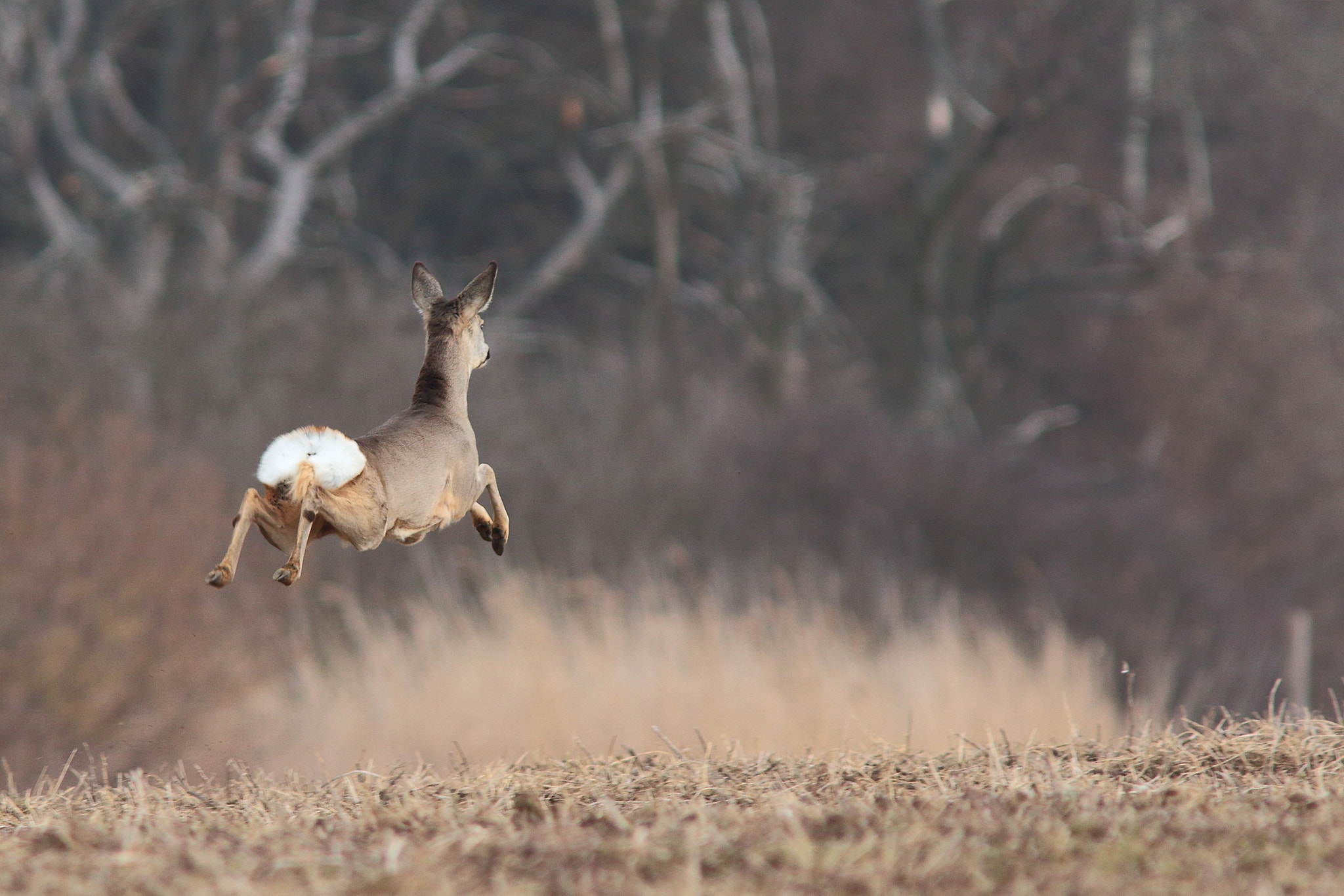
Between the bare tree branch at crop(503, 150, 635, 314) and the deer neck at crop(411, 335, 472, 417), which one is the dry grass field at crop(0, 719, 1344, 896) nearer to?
the deer neck at crop(411, 335, 472, 417)

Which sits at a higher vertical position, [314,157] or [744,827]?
[314,157]

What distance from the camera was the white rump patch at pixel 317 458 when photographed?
272 cm

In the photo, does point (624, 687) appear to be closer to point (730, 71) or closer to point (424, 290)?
point (424, 290)

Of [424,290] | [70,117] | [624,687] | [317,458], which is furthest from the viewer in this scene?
[70,117]

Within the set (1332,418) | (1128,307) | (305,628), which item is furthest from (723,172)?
(305,628)

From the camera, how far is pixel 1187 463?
24.6 meters

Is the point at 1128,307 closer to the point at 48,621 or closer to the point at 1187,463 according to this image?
the point at 1187,463

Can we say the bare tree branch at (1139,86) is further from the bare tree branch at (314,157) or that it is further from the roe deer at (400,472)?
the roe deer at (400,472)

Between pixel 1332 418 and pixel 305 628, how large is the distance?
56.7ft

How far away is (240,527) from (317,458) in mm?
181

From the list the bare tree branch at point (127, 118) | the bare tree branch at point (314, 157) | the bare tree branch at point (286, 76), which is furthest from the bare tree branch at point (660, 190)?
the bare tree branch at point (127, 118)

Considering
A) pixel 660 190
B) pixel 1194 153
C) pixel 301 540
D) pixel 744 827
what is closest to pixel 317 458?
pixel 301 540

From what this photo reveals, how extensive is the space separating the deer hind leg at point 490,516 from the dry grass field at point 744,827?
65cm

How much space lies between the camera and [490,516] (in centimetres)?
325
